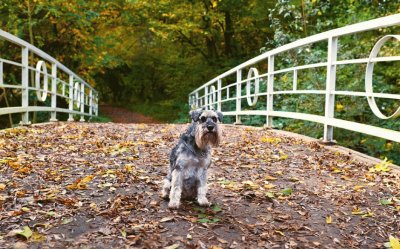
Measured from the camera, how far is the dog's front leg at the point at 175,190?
369 cm

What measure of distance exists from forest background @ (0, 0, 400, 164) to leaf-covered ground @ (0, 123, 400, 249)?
3370 mm

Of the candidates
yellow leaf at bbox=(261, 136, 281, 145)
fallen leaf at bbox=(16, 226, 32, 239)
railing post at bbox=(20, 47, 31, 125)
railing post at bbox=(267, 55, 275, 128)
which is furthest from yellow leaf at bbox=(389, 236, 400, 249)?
railing post at bbox=(20, 47, 31, 125)

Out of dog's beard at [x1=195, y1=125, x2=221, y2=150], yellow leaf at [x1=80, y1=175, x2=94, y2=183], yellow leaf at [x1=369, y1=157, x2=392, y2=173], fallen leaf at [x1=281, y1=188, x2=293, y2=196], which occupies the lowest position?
fallen leaf at [x1=281, y1=188, x2=293, y2=196]

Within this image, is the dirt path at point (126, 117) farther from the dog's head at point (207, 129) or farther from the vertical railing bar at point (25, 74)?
the dog's head at point (207, 129)

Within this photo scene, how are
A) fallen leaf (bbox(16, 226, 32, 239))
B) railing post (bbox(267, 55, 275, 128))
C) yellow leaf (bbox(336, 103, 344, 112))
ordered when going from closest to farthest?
fallen leaf (bbox(16, 226, 32, 239)) < yellow leaf (bbox(336, 103, 344, 112)) < railing post (bbox(267, 55, 275, 128))

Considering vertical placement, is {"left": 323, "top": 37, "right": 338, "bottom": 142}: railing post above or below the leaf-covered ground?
above

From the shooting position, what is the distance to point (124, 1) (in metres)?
18.5

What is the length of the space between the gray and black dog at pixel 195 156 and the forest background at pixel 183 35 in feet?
16.7

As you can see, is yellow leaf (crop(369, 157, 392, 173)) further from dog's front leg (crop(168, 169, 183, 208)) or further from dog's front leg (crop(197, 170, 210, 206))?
dog's front leg (crop(168, 169, 183, 208))

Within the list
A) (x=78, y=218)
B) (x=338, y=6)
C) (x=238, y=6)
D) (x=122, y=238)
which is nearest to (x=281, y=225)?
(x=122, y=238)

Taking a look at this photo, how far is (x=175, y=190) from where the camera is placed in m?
3.70

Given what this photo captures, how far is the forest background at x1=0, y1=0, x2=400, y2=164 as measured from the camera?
1051 cm

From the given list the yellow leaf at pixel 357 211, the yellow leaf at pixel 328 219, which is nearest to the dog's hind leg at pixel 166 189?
the yellow leaf at pixel 328 219

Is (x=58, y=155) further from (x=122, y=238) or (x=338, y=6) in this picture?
(x=338, y=6)
